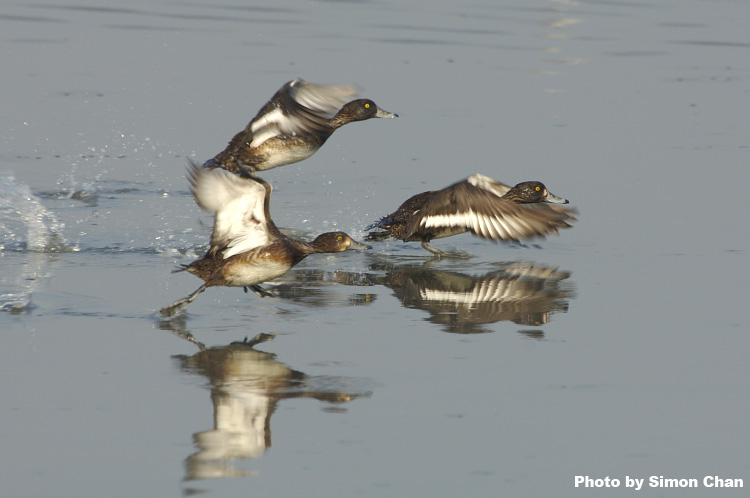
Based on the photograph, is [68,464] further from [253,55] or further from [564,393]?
[253,55]

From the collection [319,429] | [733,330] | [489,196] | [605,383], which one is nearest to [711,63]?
[489,196]

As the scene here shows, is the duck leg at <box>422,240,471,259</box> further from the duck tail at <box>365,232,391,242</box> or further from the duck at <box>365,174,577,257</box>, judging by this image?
the duck tail at <box>365,232,391,242</box>

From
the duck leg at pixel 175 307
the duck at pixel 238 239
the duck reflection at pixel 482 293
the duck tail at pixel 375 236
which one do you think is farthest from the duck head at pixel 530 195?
the duck leg at pixel 175 307

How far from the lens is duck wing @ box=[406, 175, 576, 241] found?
8703mm

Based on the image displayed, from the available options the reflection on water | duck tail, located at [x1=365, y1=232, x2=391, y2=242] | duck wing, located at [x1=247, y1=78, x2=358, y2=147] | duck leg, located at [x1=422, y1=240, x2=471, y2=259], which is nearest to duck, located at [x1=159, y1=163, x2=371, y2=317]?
the reflection on water

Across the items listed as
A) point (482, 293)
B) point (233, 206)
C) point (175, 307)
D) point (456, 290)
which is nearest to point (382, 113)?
point (456, 290)

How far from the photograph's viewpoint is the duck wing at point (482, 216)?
8.70 meters

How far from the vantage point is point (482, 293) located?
25.6ft

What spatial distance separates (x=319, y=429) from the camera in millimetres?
5129

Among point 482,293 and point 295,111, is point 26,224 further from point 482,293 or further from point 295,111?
point 482,293

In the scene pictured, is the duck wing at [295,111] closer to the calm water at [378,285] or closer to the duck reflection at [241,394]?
the calm water at [378,285]

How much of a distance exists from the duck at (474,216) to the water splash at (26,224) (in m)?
2.50

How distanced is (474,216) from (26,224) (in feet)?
11.7

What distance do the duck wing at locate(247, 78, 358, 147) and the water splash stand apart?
2.19m
